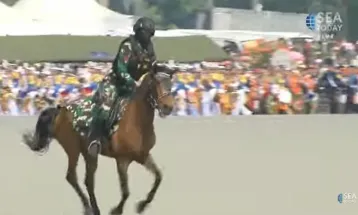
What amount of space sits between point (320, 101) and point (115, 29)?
1044cm

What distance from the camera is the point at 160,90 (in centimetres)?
770

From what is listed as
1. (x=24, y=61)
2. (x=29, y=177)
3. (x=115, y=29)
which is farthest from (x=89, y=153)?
(x=115, y=29)

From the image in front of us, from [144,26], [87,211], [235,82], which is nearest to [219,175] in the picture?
[87,211]

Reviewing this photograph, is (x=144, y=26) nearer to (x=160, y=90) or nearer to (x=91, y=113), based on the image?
(x=160, y=90)

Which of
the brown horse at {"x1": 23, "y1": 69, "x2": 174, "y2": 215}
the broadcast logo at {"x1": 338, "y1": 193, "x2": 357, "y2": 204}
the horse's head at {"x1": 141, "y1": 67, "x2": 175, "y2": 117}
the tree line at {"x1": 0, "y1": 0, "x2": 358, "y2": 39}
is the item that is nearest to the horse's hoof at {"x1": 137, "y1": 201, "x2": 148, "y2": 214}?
the brown horse at {"x1": 23, "y1": 69, "x2": 174, "y2": 215}

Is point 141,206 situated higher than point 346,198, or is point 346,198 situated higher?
point 141,206

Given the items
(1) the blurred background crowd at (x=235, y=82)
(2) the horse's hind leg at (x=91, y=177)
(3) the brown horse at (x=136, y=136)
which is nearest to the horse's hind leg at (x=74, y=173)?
(3) the brown horse at (x=136, y=136)

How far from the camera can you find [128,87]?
7.90 m

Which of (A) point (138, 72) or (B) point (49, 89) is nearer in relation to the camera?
(A) point (138, 72)

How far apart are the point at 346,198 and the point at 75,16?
24454 millimetres

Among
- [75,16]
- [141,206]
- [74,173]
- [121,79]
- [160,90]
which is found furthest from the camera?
[75,16]

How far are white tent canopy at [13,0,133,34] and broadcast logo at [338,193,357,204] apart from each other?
22544 millimetres

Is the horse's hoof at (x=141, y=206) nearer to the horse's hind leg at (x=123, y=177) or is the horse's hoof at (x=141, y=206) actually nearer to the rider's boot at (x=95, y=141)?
the horse's hind leg at (x=123, y=177)

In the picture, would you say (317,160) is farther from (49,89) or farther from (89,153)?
(49,89)
